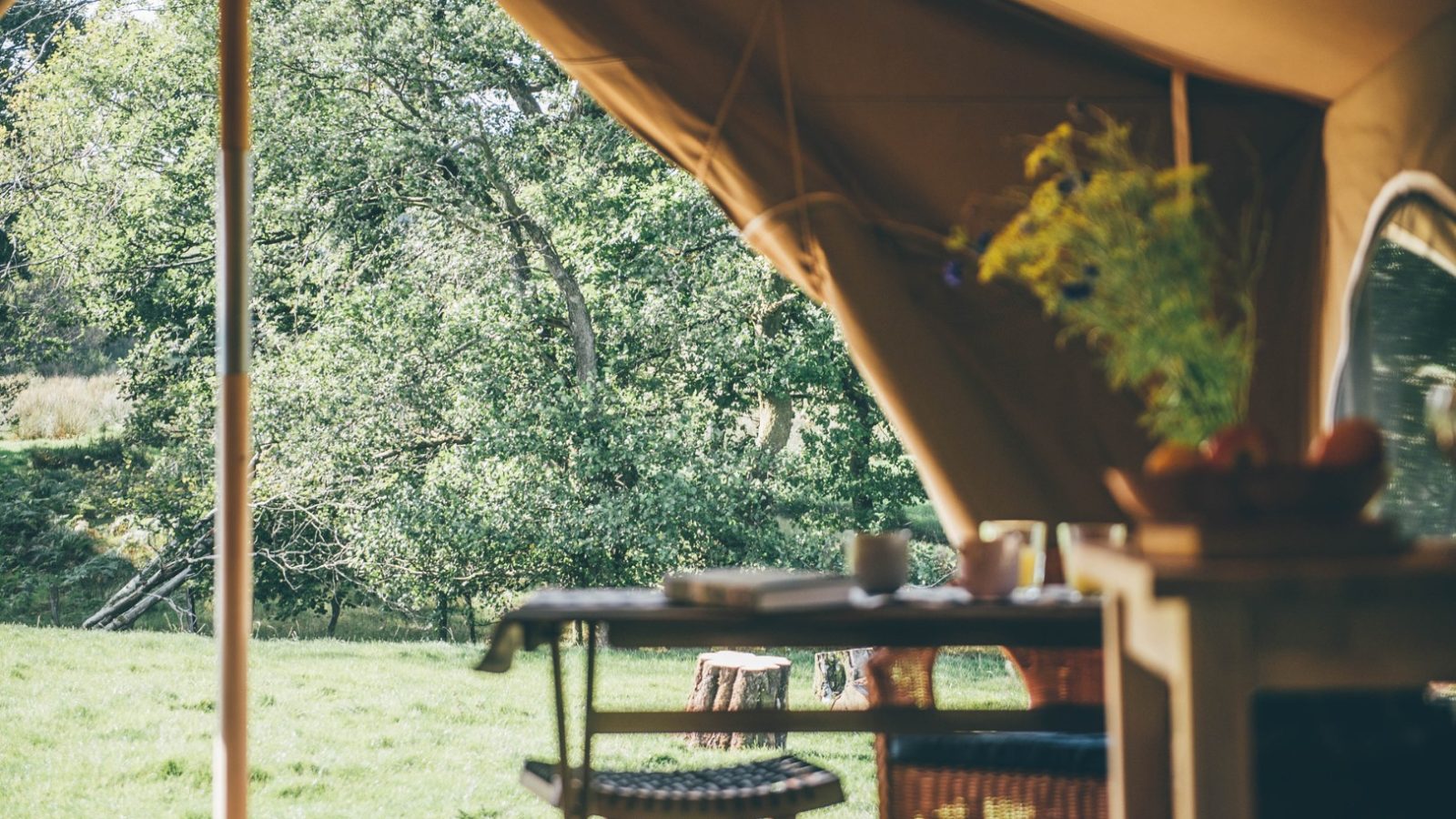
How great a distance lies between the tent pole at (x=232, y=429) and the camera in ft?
8.84

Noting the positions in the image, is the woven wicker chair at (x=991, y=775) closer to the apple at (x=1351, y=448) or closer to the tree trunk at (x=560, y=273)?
the apple at (x=1351, y=448)

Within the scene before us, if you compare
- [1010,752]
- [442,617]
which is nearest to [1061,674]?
[1010,752]

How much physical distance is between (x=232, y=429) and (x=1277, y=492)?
209cm

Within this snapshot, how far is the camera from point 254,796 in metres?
4.77

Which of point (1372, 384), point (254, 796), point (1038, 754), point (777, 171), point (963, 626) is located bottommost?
point (254, 796)

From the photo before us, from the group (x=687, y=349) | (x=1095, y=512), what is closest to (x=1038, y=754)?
(x=1095, y=512)

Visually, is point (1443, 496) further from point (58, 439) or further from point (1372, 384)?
point (58, 439)

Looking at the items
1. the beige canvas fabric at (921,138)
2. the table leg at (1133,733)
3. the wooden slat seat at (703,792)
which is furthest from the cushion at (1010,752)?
the beige canvas fabric at (921,138)

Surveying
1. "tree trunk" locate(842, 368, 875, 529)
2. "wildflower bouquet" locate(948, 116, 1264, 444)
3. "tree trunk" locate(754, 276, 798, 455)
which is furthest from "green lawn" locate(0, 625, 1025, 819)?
"wildflower bouquet" locate(948, 116, 1264, 444)

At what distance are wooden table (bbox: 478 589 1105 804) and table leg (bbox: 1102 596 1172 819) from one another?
201 millimetres

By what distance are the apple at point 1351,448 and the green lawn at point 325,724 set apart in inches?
122

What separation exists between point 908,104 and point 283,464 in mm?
5712

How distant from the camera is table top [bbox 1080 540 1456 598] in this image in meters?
1.31

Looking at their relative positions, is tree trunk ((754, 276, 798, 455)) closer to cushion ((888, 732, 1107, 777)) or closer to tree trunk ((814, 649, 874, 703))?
tree trunk ((814, 649, 874, 703))
